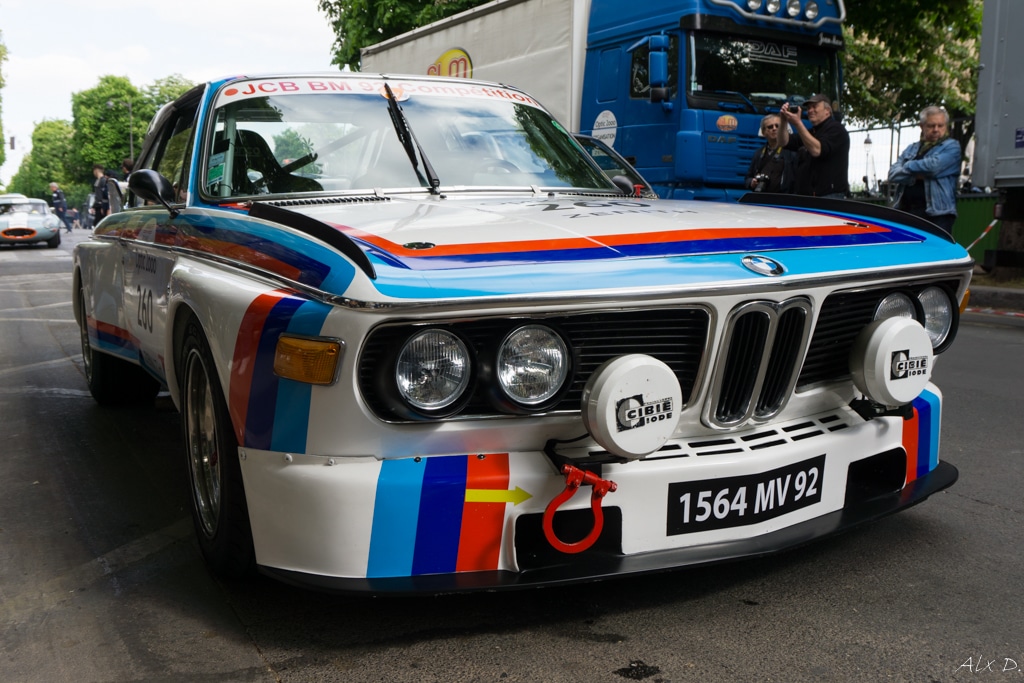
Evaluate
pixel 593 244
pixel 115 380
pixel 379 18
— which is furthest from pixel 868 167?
pixel 593 244

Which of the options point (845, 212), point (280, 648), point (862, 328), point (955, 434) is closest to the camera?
point (280, 648)

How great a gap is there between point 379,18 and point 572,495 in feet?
70.5

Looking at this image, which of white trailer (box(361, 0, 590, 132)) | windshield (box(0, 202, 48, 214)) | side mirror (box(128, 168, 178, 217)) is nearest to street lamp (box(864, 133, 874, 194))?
white trailer (box(361, 0, 590, 132))

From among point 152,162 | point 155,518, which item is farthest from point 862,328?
point 152,162

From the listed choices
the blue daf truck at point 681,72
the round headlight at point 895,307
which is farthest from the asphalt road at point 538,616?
the blue daf truck at point 681,72

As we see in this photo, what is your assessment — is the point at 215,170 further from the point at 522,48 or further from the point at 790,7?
the point at 522,48

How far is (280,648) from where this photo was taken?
259 centimetres

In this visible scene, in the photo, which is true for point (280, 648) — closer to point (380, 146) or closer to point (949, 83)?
point (380, 146)

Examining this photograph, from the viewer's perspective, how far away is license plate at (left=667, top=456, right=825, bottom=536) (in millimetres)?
2604

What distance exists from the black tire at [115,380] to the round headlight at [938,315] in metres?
3.93

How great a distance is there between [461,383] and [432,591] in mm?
487

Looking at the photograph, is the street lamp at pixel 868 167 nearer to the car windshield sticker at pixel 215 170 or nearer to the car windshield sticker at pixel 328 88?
the car windshield sticker at pixel 328 88

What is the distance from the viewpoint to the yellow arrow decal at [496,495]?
2.46 metres

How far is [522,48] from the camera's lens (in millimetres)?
13328
